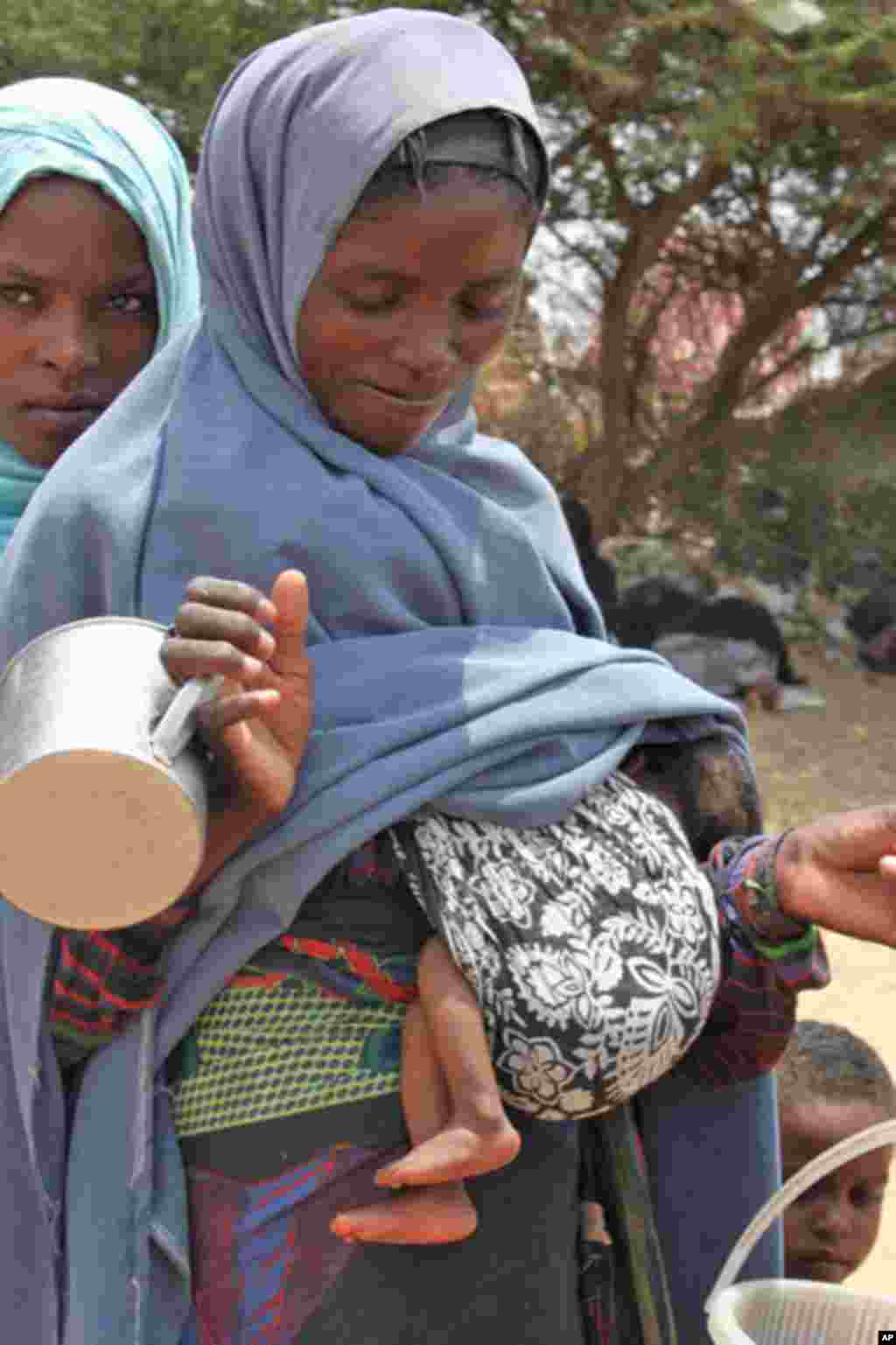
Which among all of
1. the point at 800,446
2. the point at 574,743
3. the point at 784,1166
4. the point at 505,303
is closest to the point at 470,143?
the point at 505,303

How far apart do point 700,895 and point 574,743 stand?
0.18m

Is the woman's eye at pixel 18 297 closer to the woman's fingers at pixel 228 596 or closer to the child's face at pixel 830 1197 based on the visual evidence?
the woman's fingers at pixel 228 596

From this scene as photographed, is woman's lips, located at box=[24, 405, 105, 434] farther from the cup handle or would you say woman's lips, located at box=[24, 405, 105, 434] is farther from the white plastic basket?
the white plastic basket

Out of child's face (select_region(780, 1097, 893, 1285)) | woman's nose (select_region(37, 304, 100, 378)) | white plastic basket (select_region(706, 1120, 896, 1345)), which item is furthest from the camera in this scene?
child's face (select_region(780, 1097, 893, 1285))

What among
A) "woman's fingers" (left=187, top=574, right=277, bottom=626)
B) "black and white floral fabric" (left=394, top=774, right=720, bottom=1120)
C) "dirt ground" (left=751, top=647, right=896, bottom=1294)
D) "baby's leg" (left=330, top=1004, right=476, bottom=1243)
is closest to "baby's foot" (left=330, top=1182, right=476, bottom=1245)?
"baby's leg" (left=330, top=1004, right=476, bottom=1243)

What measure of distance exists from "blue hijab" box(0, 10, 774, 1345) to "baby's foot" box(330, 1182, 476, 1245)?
0.58 feet

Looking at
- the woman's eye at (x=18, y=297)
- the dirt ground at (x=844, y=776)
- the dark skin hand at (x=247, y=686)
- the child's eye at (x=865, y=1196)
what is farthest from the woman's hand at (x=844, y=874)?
the dirt ground at (x=844, y=776)

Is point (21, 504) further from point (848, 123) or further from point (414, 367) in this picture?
point (848, 123)

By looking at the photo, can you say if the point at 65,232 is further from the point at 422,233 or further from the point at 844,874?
the point at 844,874

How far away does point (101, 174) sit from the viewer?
2209 millimetres

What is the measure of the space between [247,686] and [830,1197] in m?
1.75

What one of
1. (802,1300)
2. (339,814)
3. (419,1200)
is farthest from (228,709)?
(802,1300)

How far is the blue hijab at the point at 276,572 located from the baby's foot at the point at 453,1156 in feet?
0.75

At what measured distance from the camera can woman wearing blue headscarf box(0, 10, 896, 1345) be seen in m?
1.80
